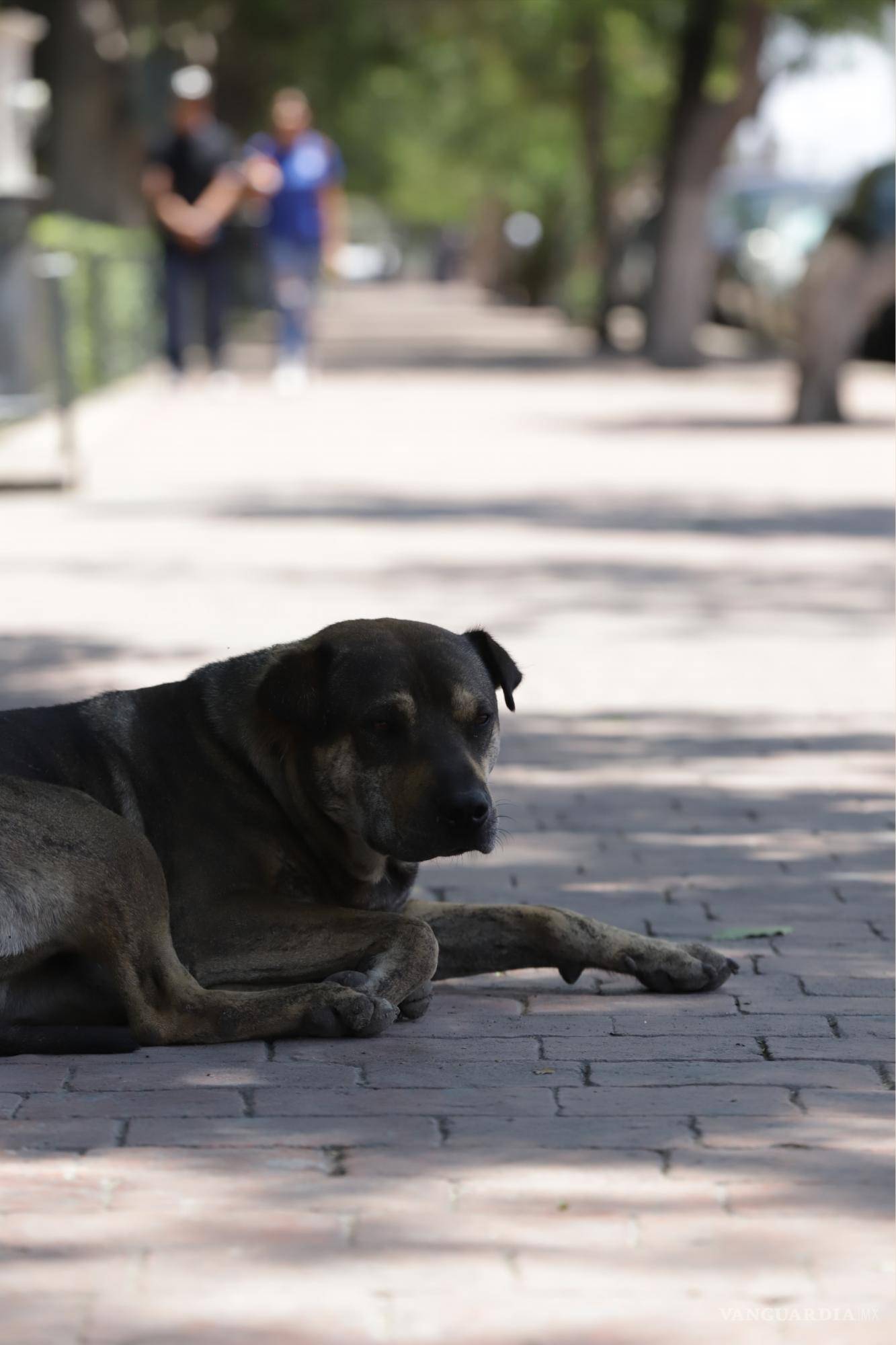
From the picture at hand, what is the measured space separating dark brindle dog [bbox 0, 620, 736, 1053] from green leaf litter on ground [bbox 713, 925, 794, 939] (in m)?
0.49

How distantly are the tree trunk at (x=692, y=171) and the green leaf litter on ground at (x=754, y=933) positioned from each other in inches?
876

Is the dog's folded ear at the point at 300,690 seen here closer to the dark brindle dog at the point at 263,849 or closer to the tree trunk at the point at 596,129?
the dark brindle dog at the point at 263,849

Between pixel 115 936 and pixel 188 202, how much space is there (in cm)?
2078

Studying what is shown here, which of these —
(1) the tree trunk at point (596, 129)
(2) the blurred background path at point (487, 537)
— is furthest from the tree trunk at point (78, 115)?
(1) the tree trunk at point (596, 129)

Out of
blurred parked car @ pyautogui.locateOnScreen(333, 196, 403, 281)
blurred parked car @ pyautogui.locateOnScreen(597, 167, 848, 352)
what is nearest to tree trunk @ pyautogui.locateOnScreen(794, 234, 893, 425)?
blurred parked car @ pyautogui.locateOnScreen(597, 167, 848, 352)

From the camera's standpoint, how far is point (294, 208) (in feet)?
80.3

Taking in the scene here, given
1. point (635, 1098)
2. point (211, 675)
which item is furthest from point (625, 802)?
point (635, 1098)

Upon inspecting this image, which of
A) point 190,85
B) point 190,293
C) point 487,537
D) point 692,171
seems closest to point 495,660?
point 487,537

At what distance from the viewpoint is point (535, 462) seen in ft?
58.5

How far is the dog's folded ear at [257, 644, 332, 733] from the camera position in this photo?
5027mm

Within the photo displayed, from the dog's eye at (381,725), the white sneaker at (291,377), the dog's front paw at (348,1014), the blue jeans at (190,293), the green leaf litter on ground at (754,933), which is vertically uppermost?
the dog's eye at (381,725)

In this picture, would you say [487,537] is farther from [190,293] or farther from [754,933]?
[190,293]

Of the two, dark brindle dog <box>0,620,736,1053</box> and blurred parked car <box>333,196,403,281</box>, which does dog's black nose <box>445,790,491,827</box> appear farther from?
blurred parked car <box>333,196,403,281</box>

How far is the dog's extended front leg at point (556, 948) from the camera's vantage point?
209 inches
